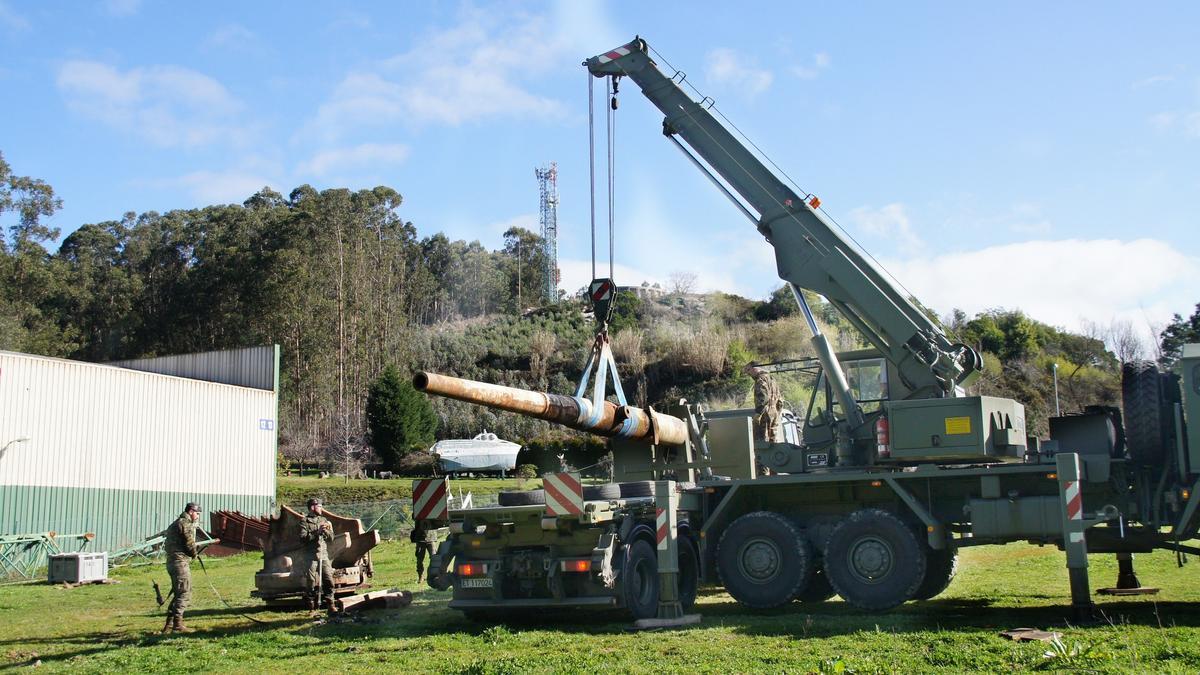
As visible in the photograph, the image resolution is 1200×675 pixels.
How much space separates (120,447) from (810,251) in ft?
74.9

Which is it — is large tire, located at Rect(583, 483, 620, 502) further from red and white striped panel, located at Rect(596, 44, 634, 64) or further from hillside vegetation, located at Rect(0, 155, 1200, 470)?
hillside vegetation, located at Rect(0, 155, 1200, 470)

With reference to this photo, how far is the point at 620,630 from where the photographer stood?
462 inches

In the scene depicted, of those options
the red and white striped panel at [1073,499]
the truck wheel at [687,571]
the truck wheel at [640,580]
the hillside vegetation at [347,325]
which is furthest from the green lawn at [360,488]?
the red and white striped panel at [1073,499]

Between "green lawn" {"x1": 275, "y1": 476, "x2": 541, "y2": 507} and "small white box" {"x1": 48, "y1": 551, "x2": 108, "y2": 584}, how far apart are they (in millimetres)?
17867

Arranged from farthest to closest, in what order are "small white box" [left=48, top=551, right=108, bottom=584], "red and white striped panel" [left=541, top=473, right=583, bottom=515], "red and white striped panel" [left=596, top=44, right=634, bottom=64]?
"small white box" [left=48, top=551, right=108, bottom=584]
"red and white striped panel" [left=596, top=44, right=634, bottom=64]
"red and white striped panel" [left=541, top=473, right=583, bottom=515]

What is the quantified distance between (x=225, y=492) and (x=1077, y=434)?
2689cm

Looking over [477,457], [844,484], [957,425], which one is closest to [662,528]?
[844,484]

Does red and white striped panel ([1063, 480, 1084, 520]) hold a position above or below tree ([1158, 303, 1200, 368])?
below

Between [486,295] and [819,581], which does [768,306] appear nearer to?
[486,295]

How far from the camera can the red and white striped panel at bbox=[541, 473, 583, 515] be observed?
12.0 metres

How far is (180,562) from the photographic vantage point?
13.5 metres

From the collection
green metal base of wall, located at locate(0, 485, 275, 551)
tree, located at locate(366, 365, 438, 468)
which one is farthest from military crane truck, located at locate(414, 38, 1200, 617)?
tree, located at locate(366, 365, 438, 468)

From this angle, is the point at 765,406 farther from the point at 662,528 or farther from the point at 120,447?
the point at 120,447

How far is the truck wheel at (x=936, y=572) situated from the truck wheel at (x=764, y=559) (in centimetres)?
140
